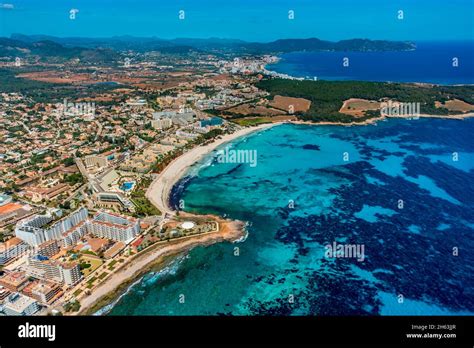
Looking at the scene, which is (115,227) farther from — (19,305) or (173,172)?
(173,172)

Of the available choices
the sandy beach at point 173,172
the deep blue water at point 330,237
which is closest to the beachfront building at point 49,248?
the deep blue water at point 330,237

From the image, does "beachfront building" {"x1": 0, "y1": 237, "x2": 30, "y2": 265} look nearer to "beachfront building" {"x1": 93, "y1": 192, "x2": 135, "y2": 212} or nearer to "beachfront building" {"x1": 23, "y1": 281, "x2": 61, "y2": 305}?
"beachfront building" {"x1": 23, "y1": 281, "x2": 61, "y2": 305}

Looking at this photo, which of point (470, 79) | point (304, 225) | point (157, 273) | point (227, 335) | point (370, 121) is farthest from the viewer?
point (470, 79)

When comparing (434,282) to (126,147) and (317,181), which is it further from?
(126,147)

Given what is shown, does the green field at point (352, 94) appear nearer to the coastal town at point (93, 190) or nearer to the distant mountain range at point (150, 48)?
the coastal town at point (93, 190)

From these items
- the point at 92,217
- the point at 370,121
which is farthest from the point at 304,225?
the point at 370,121
